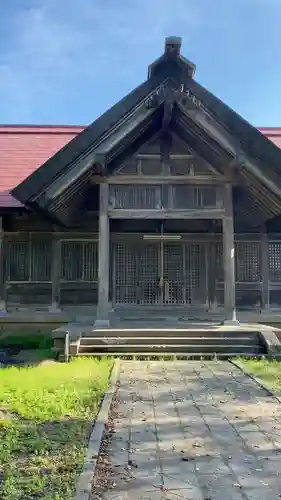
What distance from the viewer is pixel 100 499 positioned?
10.4 ft

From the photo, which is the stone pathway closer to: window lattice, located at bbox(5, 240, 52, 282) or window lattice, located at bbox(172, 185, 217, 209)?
window lattice, located at bbox(172, 185, 217, 209)

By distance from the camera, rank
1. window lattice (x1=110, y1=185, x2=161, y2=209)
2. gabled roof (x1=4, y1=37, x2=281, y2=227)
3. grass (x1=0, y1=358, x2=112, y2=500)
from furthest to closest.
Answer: window lattice (x1=110, y1=185, x2=161, y2=209) → gabled roof (x1=4, y1=37, x2=281, y2=227) → grass (x1=0, y1=358, x2=112, y2=500)

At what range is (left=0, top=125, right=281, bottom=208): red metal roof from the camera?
14.4m

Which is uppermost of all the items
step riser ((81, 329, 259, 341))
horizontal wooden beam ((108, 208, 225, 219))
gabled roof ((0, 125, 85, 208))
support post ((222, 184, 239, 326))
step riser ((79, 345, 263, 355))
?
gabled roof ((0, 125, 85, 208))

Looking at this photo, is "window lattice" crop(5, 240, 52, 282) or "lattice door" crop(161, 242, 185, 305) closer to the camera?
"window lattice" crop(5, 240, 52, 282)

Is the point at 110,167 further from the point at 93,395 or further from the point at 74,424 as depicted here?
the point at 74,424

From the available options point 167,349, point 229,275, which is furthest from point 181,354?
point 229,275

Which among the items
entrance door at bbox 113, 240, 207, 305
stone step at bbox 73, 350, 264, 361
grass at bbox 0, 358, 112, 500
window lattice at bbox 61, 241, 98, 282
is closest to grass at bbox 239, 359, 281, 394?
stone step at bbox 73, 350, 264, 361

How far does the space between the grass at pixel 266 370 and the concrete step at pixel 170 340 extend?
0.79m

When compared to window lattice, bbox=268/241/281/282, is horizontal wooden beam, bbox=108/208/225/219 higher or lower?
higher

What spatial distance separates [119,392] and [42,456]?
96.1 inches

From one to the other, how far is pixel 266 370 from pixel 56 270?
281 inches

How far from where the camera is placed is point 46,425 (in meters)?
4.84

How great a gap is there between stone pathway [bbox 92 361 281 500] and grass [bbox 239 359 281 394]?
27 cm
